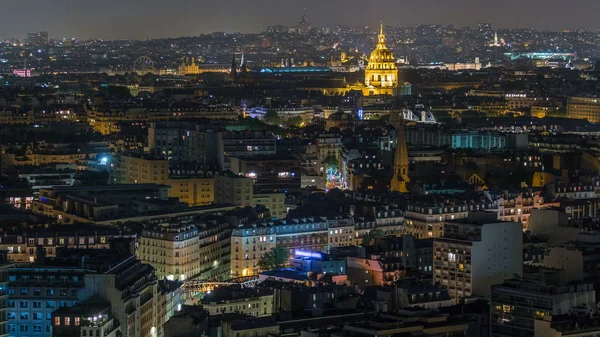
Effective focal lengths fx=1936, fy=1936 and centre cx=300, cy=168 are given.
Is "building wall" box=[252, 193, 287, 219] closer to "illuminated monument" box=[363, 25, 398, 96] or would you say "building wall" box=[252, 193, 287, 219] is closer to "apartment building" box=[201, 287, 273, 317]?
"apartment building" box=[201, 287, 273, 317]

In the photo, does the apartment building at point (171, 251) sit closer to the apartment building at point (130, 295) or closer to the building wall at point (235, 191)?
the apartment building at point (130, 295)

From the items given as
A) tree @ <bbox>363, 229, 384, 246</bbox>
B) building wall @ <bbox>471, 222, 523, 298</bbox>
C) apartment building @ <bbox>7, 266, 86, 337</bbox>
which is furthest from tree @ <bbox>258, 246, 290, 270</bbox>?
apartment building @ <bbox>7, 266, 86, 337</bbox>

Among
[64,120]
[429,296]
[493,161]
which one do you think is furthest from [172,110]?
[429,296]

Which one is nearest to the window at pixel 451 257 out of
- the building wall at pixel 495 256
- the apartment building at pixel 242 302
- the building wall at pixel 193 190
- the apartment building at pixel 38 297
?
the building wall at pixel 495 256

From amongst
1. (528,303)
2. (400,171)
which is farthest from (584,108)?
(528,303)

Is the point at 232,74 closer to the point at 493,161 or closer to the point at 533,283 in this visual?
the point at 493,161

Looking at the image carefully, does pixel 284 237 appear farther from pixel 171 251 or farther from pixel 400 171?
pixel 400 171

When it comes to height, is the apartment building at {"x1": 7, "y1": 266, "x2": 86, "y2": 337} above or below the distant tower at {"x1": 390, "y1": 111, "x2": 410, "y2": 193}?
below
